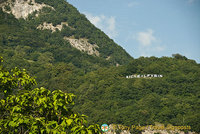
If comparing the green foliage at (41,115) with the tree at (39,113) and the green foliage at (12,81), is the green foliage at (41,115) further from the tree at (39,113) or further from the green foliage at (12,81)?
the green foliage at (12,81)

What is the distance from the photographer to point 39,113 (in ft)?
62.0

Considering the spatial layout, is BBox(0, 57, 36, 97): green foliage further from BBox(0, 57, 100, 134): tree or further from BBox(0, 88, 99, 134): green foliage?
BBox(0, 88, 99, 134): green foliage

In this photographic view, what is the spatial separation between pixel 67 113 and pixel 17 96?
2.58 meters

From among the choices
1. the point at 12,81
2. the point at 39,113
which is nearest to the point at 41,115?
the point at 39,113

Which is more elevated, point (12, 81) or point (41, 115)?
point (12, 81)

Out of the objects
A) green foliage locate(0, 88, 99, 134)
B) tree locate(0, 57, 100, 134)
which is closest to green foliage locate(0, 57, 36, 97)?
tree locate(0, 57, 100, 134)

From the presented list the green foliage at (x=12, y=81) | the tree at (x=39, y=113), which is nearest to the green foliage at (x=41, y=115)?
the tree at (x=39, y=113)

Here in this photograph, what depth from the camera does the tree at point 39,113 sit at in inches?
661

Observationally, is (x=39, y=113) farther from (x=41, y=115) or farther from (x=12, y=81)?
(x=12, y=81)

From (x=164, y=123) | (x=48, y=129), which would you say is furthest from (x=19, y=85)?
(x=164, y=123)

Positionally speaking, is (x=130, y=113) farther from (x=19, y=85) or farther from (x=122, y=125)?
(x=19, y=85)

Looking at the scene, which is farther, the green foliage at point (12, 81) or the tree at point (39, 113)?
the green foliage at point (12, 81)

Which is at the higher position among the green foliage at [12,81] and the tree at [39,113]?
→ the green foliage at [12,81]

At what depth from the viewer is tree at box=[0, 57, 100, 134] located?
16797 mm
